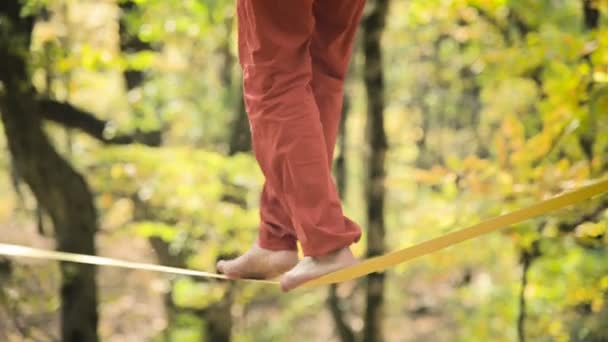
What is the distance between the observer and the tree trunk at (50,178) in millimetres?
4328

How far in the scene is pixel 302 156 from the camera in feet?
5.12

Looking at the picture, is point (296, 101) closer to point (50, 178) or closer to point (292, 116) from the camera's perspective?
point (292, 116)

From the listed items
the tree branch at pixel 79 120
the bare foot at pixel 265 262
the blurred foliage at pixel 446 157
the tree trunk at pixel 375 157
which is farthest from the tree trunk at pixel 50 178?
the bare foot at pixel 265 262

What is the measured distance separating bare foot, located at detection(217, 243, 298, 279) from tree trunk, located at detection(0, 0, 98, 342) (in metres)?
2.86

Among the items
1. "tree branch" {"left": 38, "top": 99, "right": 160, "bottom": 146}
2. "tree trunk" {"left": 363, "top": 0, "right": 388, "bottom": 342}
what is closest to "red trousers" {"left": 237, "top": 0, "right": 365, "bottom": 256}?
"tree trunk" {"left": 363, "top": 0, "right": 388, "bottom": 342}

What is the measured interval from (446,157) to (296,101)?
11.5ft

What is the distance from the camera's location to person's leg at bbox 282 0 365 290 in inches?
63.7

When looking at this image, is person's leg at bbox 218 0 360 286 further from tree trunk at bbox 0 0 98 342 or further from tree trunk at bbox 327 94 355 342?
tree trunk at bbox 327 94 355 342

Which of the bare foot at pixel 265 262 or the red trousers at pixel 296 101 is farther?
the bare foot at pixel 265 262

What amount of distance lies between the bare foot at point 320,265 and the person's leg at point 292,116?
14mm

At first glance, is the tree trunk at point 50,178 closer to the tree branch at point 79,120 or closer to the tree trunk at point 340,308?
the tree branch at point 79,120

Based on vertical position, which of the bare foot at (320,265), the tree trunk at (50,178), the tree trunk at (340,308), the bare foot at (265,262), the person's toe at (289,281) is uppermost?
the bare foot at (320,265)

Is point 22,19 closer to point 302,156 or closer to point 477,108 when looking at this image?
point 302,156

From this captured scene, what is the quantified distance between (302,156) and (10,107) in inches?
130
